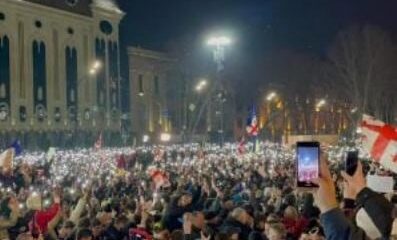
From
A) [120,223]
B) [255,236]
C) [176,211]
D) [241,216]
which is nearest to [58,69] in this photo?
[176,211]

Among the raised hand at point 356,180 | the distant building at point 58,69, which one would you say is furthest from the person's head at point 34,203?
the distant building at point 58,69

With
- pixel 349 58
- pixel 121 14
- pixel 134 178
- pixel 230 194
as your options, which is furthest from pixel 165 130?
pixel 230 194

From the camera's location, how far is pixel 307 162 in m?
5.26

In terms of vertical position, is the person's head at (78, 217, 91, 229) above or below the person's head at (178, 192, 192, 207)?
below

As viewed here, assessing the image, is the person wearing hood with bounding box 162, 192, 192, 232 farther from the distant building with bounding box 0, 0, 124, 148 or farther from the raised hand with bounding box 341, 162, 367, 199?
the distant building with bounding box 0, 0, 124, 148

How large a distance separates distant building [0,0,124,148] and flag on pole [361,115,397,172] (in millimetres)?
49070

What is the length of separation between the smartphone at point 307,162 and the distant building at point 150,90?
6830 cm

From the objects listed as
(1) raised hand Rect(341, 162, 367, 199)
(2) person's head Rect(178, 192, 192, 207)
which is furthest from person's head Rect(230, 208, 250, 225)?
(1) raised hand Rect(341, 162, 367, 199)

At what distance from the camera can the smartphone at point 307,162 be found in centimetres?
509

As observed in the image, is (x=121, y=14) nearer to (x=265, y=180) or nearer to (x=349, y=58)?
(x=349, y=58)

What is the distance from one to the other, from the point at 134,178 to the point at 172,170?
488 cm

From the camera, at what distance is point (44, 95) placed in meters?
61.5

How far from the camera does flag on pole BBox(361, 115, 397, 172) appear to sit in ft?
25.1

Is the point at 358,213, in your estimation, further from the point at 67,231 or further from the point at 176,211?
the point at 176,211
